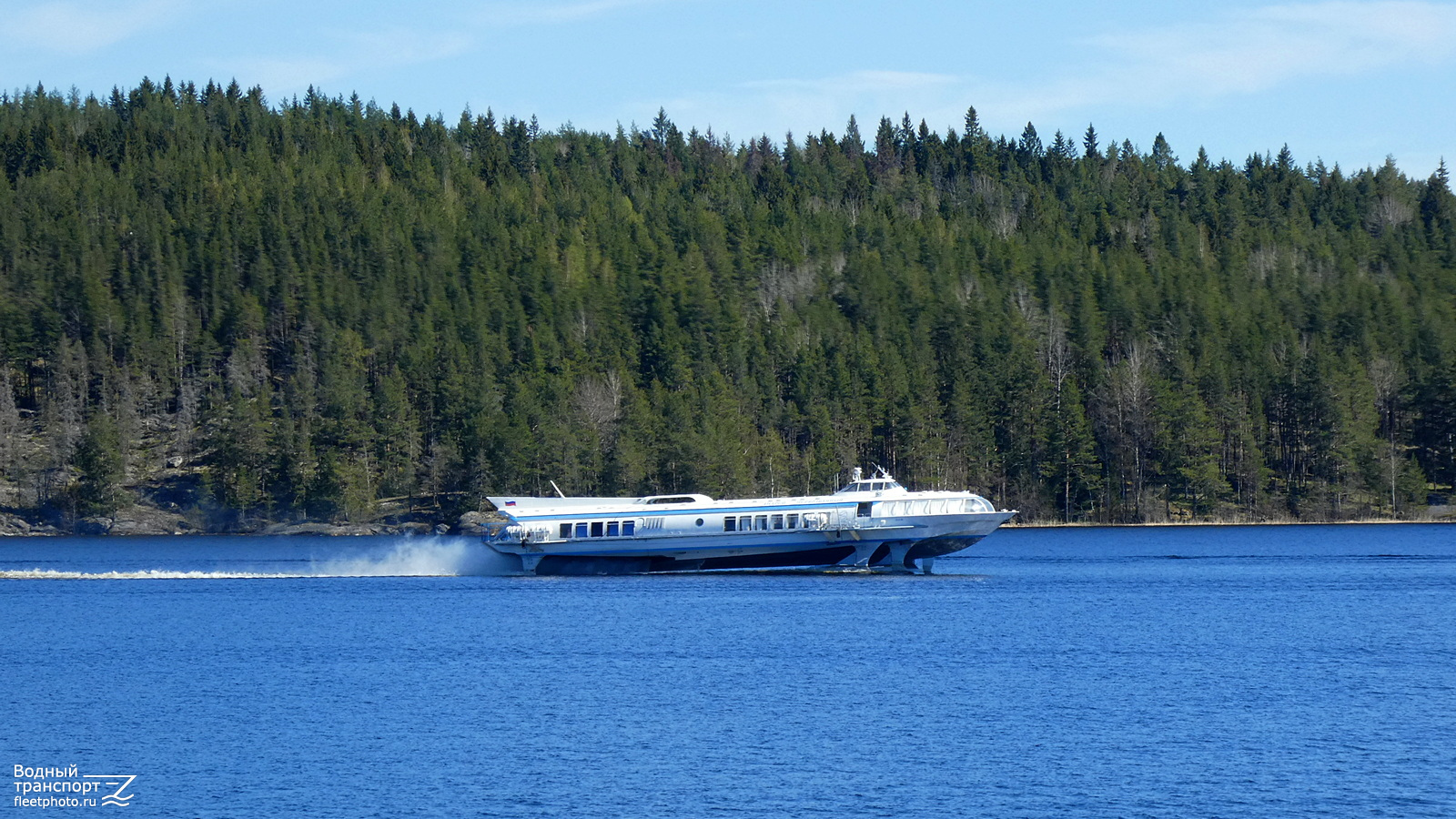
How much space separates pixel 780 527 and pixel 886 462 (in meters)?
82.3

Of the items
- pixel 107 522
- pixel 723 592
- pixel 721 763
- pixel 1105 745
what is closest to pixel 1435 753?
pixel 1105 745

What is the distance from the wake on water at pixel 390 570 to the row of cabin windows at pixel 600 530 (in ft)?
14.5

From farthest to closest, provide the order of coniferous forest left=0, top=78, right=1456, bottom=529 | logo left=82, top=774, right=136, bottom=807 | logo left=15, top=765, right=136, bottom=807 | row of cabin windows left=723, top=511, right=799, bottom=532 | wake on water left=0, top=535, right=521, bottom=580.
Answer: coniferous forest left=0, top=78, right=1456, bottom=529 < wake on water left=0, top=535, right=521, bottom=580 < row of cabin windows left=723, top=511, right=799, bottom=532 < logo left=15, top=765, right=136, bottom=807 < logo left=82, top=774, right=136, bottom=807

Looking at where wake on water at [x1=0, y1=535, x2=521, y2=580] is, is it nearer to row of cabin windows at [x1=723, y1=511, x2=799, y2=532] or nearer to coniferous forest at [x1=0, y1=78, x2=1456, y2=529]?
row of cabin windows at [x1=723, y1=511, x2=799, y2=532]

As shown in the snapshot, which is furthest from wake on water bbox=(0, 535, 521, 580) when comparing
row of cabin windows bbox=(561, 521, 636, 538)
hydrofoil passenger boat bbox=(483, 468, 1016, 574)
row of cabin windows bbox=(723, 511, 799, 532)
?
row of cabin windows bbox=(723, 511, 799, 532)

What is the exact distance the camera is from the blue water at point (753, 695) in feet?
116

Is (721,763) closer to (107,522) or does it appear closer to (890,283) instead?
(107,522)

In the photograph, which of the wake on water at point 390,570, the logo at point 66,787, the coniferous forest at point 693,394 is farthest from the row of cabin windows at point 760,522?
the coniferous forest at point 693,394

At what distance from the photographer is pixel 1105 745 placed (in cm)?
3931

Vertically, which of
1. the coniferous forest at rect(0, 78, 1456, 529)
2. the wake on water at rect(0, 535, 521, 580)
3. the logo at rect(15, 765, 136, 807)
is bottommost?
the logo at rect(15, 765, 136, 807)

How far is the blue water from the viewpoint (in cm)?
3541

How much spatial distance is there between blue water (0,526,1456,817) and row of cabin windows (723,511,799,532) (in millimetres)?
2875

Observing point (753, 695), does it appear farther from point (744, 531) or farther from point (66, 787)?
point (744, 531)

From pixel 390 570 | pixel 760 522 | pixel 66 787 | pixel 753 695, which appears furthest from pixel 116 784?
pixel 390 570
